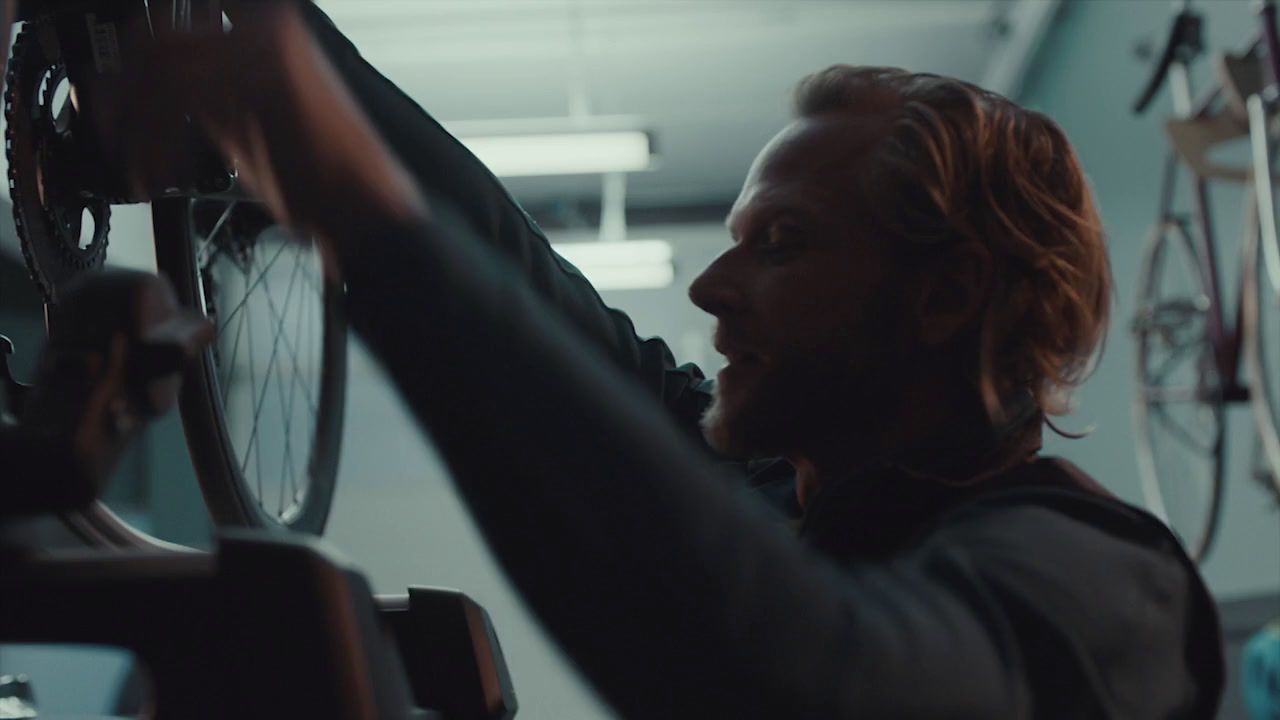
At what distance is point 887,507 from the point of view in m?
0.46

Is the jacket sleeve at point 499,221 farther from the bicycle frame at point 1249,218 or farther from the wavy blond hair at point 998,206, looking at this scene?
the bicycle frame at point 1249,218

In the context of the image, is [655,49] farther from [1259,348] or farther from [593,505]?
[593,505]

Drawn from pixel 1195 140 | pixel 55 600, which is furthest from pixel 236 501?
pixel 1195 140

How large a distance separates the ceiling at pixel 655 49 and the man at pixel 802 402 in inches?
135

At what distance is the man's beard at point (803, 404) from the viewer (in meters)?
0.51

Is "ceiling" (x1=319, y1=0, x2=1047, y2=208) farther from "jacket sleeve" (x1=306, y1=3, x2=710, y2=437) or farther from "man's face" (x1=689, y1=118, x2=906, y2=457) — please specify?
"man's face" (x1=689, y1=118, x2=906, y2=457)

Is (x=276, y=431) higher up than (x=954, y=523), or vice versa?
(x=954, y=523)

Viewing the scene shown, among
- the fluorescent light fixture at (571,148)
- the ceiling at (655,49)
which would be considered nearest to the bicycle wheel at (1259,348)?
the fluorescent light fixture at (571,148)

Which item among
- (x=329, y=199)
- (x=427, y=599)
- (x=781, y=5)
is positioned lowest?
(x=781, y=5)

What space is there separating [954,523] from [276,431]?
76cm

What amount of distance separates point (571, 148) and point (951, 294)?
9.81 ft

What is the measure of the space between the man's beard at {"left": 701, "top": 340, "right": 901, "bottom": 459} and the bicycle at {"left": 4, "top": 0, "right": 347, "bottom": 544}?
174 mm

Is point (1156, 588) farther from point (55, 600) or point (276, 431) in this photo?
point (276, 431)

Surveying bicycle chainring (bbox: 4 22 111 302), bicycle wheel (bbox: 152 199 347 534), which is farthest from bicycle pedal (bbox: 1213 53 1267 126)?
bicycle chainring (bbox: 4 22 111 302)
